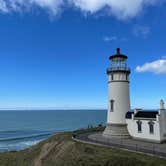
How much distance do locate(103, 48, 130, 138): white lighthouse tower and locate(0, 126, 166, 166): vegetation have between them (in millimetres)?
6148

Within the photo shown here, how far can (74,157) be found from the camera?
18.4 metres

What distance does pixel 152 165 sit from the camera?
14.9 metres

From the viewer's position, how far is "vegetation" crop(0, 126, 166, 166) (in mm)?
15734

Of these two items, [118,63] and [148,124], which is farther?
[118,63]

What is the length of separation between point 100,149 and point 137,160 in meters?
4.09

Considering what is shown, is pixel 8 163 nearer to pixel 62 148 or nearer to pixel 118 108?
pixel 62 148

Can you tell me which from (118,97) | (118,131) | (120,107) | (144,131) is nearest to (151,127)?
(144,131)

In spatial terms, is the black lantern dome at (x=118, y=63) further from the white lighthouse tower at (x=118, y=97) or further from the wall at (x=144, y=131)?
the wall at (x=144, y=131)

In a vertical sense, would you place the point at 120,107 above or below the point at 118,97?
below

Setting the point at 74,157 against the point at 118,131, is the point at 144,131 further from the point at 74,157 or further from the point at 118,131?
the point at 74,157

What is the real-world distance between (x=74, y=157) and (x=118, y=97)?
10194mm

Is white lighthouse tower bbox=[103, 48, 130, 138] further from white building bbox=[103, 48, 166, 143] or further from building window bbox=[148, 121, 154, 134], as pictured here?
building window bbox=[148, 121, 154, 134]

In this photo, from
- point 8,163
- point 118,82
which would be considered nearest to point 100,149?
point 118,82

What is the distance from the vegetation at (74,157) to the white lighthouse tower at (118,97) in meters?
6.15
